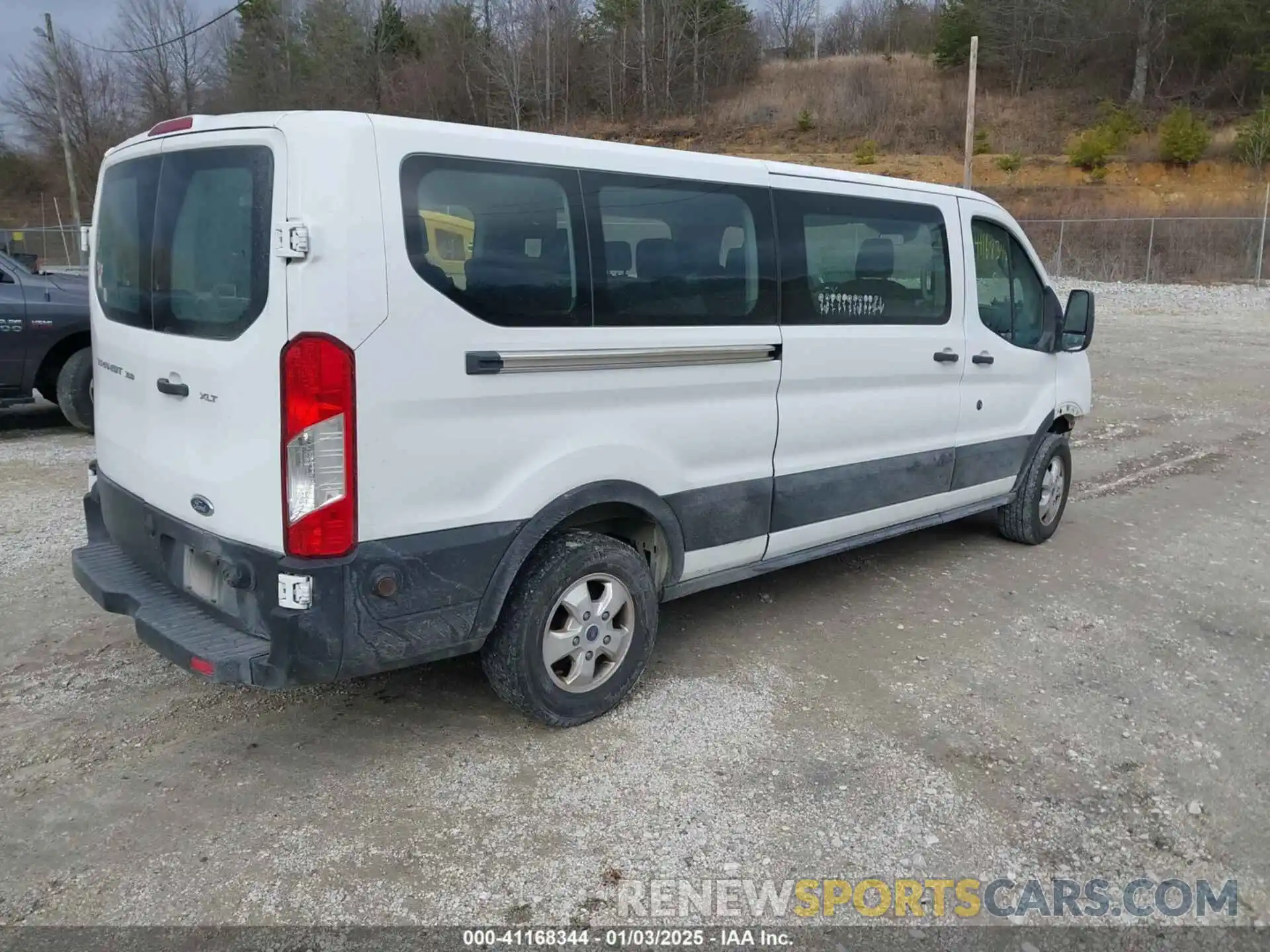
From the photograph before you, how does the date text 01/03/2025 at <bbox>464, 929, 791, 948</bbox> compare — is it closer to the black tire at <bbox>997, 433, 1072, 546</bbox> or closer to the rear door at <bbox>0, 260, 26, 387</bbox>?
the black tire at <bbox>997, 433, 1072, 546</bbox>

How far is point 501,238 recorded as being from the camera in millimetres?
3305

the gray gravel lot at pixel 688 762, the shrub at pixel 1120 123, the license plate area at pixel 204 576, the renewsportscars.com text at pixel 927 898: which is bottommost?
the renewsportscars.com text at pixel 927 898

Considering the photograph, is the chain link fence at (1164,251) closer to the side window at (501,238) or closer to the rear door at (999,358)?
the rear door at (999,358)

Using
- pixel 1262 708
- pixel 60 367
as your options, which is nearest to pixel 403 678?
pixel 1262 708

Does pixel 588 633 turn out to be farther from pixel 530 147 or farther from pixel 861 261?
pixel 861 261

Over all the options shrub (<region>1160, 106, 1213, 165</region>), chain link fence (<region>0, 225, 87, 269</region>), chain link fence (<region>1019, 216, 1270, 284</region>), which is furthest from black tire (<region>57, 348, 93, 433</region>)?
shrub (<region>1160, 106, 1213, 165</region>)

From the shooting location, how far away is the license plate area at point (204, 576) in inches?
129

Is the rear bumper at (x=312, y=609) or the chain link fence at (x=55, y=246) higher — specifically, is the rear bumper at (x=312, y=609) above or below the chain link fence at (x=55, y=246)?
below

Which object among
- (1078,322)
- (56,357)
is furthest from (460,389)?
(56,357)

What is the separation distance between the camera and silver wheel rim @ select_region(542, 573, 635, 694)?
364 cm

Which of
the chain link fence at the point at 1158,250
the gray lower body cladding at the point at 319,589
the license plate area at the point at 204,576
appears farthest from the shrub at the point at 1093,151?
the license plate area at the point at 204,576

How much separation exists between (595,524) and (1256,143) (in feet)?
154

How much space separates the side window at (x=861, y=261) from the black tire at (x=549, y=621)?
1356 millimetres

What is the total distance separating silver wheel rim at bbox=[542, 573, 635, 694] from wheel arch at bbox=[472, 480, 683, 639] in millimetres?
239
